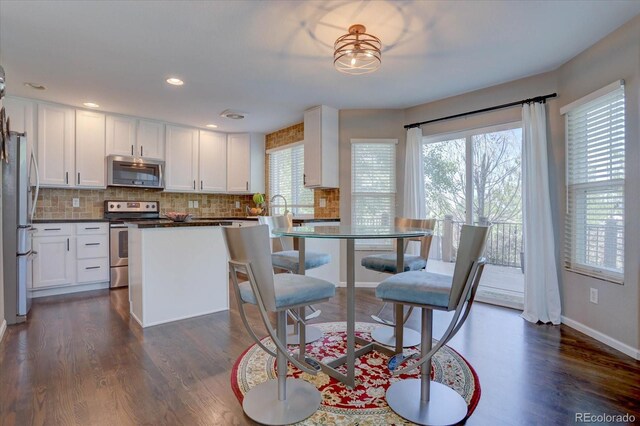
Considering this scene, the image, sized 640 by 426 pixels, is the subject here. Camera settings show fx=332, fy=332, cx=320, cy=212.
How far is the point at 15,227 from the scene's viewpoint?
121 inches

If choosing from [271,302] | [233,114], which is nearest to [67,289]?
[233,114]

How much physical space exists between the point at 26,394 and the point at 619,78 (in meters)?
4.47

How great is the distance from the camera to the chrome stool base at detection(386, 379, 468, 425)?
1598 millimetres

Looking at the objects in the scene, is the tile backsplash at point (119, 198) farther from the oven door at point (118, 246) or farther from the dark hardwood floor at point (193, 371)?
the dark hardwood floor at point (193, 371)

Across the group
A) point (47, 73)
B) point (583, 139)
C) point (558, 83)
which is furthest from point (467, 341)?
point (47, 73)

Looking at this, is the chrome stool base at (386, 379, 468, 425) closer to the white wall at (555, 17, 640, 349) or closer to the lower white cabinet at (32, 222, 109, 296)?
the white wall at (555, 17, 640, 349)

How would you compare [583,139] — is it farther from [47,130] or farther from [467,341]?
[47,130]

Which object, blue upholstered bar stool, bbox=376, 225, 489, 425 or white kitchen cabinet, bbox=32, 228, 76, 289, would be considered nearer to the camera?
blue upholstered bar stool, bbox=376, 225, 489, 425

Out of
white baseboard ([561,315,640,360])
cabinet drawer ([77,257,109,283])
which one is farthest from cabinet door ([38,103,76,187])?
white baseboard ([561,315,640,360])

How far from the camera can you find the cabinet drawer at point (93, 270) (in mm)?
4211

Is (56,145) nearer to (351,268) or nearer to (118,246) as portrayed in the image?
(118,246)

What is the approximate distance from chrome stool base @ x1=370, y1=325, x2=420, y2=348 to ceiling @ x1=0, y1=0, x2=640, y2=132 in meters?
2.36

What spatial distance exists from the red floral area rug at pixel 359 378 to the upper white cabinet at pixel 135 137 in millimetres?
3667

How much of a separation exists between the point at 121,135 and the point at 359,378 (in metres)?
4.59
